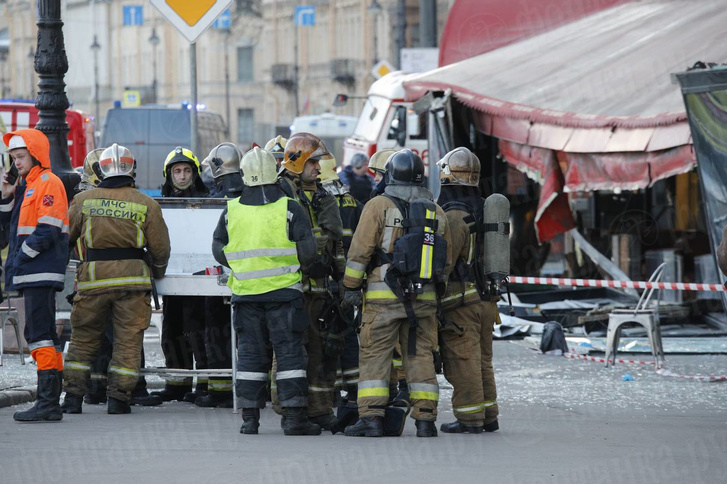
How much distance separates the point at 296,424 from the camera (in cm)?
905

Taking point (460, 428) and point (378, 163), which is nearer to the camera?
point (460, 428)

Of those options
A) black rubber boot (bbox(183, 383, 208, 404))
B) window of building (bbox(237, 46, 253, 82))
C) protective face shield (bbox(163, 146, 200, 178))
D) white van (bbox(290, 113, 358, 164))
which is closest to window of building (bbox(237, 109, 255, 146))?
window of building (bbox(237, 46, 253, 82))

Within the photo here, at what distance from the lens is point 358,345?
995 centimetres

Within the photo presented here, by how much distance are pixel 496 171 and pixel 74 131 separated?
27.5 feet

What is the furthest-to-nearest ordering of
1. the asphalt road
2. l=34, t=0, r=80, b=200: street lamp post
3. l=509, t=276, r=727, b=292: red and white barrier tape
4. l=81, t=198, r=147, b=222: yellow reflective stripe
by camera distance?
l=509, t=276, r=727, b=292: red and white barrier tape, l=34, t=0, r=80, b=200: street lamp post, l=81, t=198, r=147, b=222: yellow reflective stripe, the asphalt road

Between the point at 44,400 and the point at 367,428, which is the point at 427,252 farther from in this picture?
the point at 44,400

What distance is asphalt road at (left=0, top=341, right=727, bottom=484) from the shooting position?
7473mm

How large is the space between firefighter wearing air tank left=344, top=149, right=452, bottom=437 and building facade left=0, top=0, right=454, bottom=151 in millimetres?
59255

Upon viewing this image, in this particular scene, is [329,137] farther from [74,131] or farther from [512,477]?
[512,477]

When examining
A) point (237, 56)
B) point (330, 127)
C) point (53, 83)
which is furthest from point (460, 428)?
point (237, 56)

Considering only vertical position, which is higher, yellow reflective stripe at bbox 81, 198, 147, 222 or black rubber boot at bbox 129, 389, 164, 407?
yellow reflective stripe at bbox 81, 198, 147, 222

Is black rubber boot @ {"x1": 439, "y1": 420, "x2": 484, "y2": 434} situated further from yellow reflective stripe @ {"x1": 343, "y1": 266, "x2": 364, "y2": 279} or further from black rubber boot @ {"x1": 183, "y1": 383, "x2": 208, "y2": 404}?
black rubber boot @ {"x1": 183, "y1": 383, "x2": 208, "y2": 404}

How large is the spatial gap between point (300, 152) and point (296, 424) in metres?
1.79

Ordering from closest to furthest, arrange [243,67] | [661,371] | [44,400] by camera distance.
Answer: [44,400] < [661,371] < [243,67]
